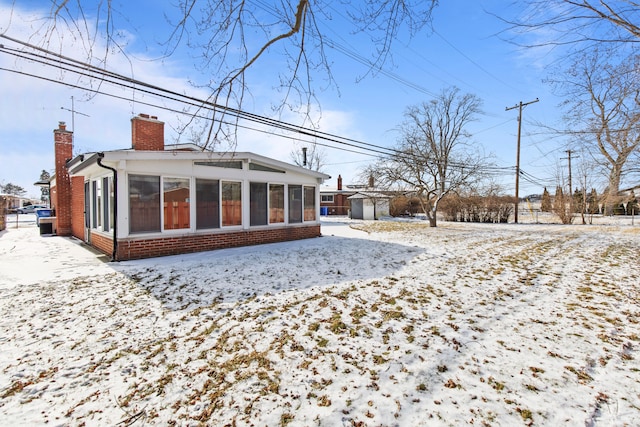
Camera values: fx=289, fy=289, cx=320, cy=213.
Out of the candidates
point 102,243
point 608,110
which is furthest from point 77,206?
point 608,110

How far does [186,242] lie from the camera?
7.99 metres

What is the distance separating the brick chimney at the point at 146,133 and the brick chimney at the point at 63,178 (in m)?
5.00

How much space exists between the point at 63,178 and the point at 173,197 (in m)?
7.19

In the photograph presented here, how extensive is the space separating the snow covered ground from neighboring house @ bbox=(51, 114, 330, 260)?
4.79ft

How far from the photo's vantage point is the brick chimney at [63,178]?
36.8 feet

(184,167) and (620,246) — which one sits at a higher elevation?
(184,167)

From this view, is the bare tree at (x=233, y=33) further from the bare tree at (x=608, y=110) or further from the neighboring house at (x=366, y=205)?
the neighboring house at (x=366, y=205)

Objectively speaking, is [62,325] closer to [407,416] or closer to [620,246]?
[407,416]

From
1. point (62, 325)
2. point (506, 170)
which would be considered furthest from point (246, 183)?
point (506, 170)

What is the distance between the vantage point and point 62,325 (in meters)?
3.71

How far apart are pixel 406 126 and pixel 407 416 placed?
829 inches

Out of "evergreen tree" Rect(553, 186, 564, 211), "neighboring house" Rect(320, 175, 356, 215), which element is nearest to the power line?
"evergreen tree" Rect(553, 186, 564, 211)

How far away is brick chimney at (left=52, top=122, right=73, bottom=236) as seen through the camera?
11211mm

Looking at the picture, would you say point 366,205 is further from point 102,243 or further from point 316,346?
point 316,346
